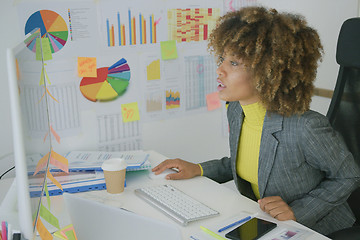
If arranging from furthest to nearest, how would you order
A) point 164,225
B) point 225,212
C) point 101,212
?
point 225,212 → point 101,212 → point 164,225

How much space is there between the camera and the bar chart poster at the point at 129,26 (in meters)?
1.69

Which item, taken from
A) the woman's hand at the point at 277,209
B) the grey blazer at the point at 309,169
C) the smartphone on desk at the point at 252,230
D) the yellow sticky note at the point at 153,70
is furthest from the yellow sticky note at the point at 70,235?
the yellow sticky note at the point at 153,70

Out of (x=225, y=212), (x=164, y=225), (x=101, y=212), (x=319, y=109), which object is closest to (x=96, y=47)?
(x=225, y=212)

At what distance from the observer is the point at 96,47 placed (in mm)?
1677

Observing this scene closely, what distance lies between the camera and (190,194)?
4.63ft

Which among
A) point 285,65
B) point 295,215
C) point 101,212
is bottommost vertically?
point 295,215

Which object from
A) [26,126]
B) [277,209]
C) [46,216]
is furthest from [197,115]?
[26,126]

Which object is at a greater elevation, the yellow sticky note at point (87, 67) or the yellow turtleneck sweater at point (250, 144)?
the yellow sticky note at point (87, 67)

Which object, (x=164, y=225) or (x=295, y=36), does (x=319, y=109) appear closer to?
(x=295, y=36)

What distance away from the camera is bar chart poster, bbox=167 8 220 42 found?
1.86m

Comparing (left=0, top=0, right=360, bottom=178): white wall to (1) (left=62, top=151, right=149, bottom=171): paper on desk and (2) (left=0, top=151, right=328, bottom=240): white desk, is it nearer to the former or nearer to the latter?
(1) (left=62, top=151, right=149, bottom=171): paper on desk

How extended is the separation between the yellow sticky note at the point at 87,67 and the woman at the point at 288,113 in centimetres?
50

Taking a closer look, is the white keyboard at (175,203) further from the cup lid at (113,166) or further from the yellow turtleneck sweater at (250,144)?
the yellow turtleneck sweater at (250,144)

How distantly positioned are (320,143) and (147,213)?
58 centimetres
